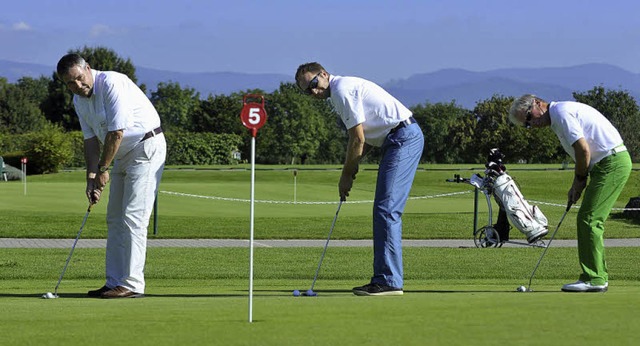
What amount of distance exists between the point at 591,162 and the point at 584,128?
338 millimetres

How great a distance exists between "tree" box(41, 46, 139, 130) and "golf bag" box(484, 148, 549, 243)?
64286 millimetres

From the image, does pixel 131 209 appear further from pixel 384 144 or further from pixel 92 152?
pixel 384 144

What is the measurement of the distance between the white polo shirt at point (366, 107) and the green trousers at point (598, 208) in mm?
1714

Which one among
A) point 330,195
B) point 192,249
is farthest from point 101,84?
point 330,195

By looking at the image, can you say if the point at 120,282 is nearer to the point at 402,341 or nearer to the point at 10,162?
the point at 402,341

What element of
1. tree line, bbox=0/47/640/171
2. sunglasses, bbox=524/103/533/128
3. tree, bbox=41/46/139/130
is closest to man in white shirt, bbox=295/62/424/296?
sunglasses, bbox=524/103/533/128

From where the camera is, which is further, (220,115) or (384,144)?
(220,115)

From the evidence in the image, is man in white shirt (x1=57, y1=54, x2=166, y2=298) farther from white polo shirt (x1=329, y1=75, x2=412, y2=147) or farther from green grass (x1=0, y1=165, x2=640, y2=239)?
green grass (x1=0, y1=165, x2=640, y2=239)

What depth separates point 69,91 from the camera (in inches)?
3428

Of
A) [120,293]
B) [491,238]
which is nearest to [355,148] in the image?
[120,293]

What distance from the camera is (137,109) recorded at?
29.9 ft

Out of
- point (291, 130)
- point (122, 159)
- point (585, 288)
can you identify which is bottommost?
point (291, 130)

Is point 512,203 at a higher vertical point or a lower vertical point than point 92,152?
lower

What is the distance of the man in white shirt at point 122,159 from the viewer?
8836 millimetres
